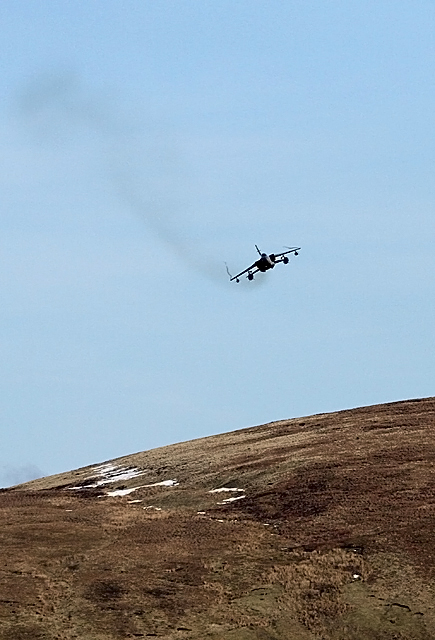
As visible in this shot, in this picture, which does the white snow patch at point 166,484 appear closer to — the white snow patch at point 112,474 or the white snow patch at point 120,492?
the white snow patch at point 120,492

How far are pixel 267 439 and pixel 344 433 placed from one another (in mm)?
11597

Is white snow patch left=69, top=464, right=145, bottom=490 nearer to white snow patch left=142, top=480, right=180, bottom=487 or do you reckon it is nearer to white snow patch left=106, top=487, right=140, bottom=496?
white snow patch left=106, top=487, right=140, bottom=496

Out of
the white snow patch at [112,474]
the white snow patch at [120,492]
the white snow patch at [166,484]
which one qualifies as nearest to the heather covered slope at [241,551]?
the white snow patch at [166,484]

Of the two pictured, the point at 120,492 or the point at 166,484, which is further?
the point at 120,492

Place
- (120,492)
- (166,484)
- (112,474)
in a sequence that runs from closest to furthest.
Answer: (166,484), (120,492), (112,474)

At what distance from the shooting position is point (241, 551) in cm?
5800

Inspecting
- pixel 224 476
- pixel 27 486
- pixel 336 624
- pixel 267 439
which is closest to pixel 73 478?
pixel 27 486

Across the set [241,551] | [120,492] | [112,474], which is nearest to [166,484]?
[120,492]

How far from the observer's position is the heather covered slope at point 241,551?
4825 centimetres

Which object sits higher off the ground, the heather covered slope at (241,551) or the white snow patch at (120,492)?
the white snow patch at (120,492)

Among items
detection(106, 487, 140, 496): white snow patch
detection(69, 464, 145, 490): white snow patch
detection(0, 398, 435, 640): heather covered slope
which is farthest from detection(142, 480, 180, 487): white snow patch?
detection(69, 464, 145, 490): white snow patch

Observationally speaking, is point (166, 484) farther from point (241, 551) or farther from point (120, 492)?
point (241, 551)

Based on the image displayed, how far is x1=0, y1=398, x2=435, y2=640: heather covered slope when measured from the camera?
48.2 metres

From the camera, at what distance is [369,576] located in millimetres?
53094
